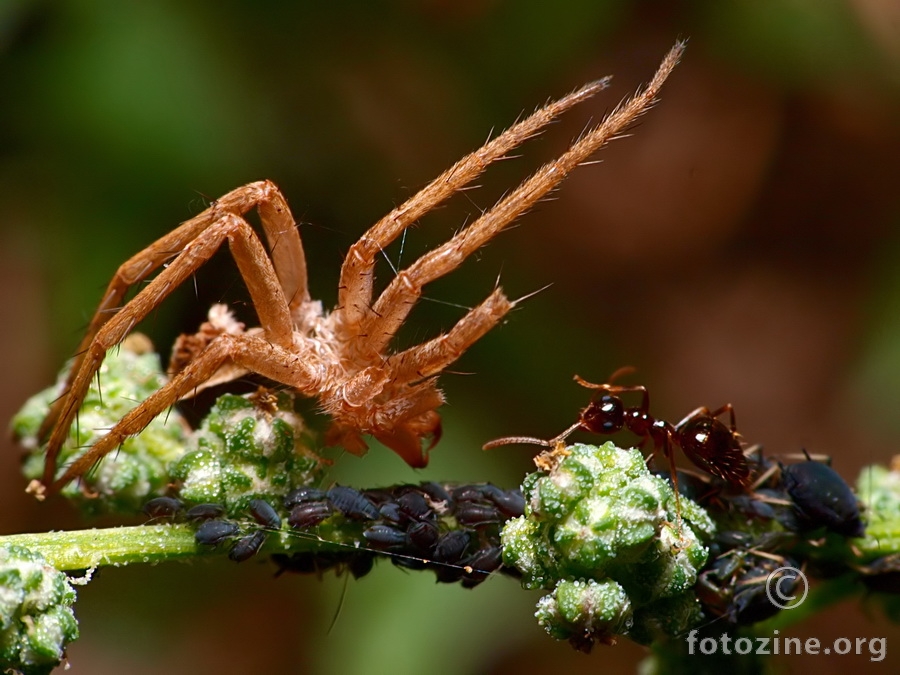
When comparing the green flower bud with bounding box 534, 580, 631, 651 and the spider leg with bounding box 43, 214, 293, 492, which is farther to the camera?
the spider leg with bounding box 43, 214, 293, 492

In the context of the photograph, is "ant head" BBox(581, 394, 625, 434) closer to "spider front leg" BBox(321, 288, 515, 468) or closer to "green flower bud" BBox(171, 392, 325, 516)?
"spider front leg" BBox(321, 288, 515, 468)

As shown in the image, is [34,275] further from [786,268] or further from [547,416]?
[786,268]

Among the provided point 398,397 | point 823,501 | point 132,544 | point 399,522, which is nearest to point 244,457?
point 132,544

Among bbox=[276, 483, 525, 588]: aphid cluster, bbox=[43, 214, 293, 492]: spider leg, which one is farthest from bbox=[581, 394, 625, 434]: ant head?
bbox=[43, 214, 293, 492]: spider leg

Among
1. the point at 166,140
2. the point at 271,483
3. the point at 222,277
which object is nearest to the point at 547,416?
the point at 222,277

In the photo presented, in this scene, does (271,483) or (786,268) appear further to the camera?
(786,268)

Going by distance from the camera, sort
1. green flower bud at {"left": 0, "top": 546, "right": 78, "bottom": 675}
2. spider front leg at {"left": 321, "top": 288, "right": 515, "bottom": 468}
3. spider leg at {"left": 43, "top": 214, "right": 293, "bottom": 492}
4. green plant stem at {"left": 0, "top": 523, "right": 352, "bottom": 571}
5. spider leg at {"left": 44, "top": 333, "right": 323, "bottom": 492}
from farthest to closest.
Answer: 1. spider front leg at {"left": 321, "top": 288, "right": 515, "bottom": 468}
2. spider leg at {"left": 43, "top": 214, "right": 293, "bottom": 492}
3. spider leg at {"left": 44, "top": 333, "right": 323, "bottom": 492}
4. green plant stem at {"left": 0, "top": 523, "right": 352, "bottom": 571}
5. green flower bud at {"left": 0, "top": 546, "right": 78, "bottom": 675}

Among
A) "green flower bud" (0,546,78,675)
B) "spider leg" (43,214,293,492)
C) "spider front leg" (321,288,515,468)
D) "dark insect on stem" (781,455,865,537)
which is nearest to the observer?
"green flower bud" (0,546,78,675)
